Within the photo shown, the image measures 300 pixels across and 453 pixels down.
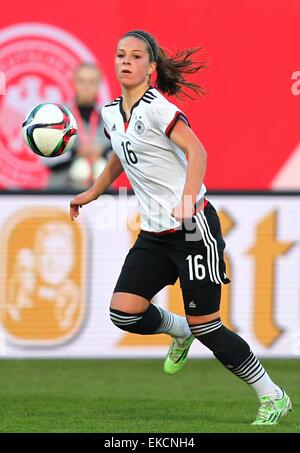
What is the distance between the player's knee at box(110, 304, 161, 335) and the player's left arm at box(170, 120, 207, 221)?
2.55 ft

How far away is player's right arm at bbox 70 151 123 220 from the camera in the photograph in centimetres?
663

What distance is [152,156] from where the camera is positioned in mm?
6188

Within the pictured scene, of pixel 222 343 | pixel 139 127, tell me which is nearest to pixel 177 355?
pixel 222 343

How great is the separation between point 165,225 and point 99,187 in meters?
0.59

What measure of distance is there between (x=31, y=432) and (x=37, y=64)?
6.39 metres

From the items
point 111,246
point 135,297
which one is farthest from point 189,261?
point 111,246

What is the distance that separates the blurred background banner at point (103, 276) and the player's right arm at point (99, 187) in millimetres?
2381

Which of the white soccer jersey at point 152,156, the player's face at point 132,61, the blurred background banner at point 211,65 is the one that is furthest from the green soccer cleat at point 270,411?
the blurred background banner at point 211,65

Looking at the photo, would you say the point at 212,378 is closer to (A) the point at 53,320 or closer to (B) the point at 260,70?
(A) the point at 53,320

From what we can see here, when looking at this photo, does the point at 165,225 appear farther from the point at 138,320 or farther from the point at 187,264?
the point at 138,320

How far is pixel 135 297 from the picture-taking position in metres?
6.28

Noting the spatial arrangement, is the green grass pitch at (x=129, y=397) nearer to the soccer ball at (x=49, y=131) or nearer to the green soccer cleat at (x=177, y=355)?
the green soccer cleat at (x=177, y=355)

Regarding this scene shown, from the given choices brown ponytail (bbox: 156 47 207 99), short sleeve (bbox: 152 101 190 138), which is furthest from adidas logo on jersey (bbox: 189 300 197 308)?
brown ponytail (bbox: 156 47 207 99)
